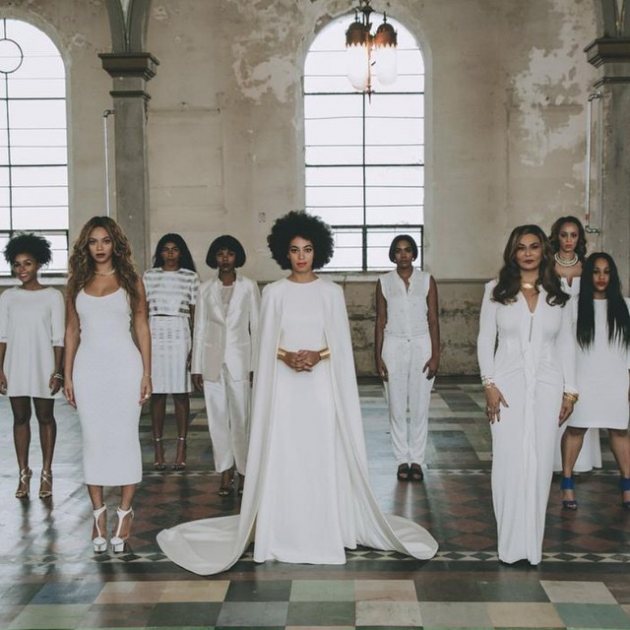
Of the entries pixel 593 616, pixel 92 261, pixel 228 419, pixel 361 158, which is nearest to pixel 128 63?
pixel 361 158

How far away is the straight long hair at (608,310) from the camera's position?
21.5 feet

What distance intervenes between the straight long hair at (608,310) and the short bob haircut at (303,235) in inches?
79.3

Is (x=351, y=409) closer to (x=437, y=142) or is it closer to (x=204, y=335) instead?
(x=204, y=335)

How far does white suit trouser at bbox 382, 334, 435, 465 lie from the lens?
7.52m

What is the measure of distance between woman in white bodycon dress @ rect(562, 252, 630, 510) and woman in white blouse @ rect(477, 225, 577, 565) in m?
1.23

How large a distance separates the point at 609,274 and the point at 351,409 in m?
2.32

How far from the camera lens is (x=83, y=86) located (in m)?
13.7

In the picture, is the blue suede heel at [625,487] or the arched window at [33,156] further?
the arched window at [33,156]

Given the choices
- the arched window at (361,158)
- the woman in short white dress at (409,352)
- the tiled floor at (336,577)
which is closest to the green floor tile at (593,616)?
the tiled floor at (336,577)

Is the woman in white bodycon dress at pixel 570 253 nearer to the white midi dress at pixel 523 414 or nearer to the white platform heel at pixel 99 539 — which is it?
the white midi dress at pixel 523 414

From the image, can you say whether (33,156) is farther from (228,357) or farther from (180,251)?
(228,357)

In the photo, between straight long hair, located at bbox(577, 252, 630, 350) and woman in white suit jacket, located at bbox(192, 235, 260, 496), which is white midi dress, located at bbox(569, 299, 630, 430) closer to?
straight long hair, located at bbox(577, 252, 630, 350)

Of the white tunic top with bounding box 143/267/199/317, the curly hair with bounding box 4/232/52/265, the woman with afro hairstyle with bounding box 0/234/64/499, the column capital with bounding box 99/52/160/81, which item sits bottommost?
the woman with afro hairstyle with bounding box 0/234/64/499

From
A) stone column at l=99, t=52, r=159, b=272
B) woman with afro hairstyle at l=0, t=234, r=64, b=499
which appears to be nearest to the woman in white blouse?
woman with afro hairstyle at l=0, t=234, r=64, b=499
